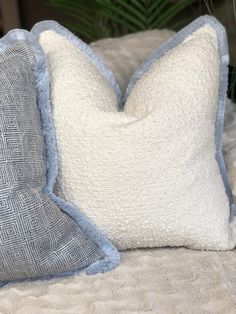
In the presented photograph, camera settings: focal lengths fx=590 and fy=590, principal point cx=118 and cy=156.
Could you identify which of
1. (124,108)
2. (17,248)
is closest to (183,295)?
(17,248)

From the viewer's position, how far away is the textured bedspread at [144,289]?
3.13 ft

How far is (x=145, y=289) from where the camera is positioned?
3.29 ft

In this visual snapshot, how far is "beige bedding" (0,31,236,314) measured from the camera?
0.95m

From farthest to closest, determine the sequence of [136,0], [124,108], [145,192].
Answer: [136,0] → [124,108] → [145,192]

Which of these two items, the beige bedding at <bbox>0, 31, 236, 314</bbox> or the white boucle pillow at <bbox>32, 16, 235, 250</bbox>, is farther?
the white boucle pillow at <bbox>32, 16, 235, 250</bbox>

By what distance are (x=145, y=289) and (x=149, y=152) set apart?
0.24m

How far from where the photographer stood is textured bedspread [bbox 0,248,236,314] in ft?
3.13

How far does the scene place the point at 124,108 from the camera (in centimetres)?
117

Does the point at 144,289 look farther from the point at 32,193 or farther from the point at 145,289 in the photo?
the point at 32,193

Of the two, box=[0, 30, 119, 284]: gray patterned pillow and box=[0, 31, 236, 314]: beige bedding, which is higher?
box=[0, 30, 119, 284]: gray patterned pillow

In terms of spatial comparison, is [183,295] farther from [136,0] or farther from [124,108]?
[136,0]

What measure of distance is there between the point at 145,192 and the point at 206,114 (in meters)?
0.19

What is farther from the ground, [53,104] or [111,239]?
[53,104]

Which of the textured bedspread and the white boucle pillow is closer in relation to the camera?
the textured bedspread
